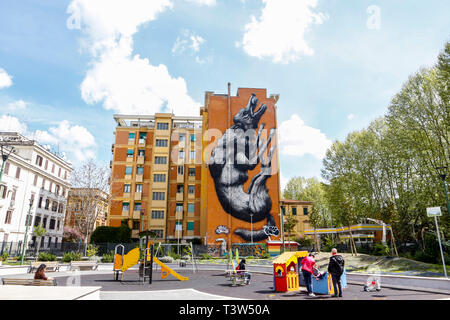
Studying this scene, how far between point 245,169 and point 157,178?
17.8 m

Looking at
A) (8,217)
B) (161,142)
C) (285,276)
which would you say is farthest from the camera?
(161,142)

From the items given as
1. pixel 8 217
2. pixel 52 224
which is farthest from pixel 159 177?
pixel 8 217

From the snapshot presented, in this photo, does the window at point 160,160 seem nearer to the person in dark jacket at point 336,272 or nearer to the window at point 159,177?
the window at point 159,177

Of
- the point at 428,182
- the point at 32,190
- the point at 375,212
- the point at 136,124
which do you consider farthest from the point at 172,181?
the point at 428,182

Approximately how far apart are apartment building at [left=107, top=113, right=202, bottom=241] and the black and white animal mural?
35.2 feet

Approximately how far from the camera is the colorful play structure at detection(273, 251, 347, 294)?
38.0 feet

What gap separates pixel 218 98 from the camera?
49.8 metres

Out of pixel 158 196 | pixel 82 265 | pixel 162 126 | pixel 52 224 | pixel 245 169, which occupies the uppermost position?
pixel 162 126

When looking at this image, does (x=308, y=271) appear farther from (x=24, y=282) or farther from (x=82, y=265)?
(x=82, y=265)

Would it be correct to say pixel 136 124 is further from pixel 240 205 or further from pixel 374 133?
pixel 374 133

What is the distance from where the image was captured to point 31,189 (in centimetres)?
4672

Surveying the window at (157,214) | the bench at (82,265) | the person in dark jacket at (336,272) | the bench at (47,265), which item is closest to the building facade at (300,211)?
the window at (157,214)

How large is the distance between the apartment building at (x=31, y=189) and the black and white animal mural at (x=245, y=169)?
2658cm

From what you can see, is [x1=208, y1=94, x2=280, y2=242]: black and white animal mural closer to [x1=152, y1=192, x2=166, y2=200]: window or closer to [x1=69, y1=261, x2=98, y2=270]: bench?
[x1=152, y1=192, x2=166, y2=200]: window
